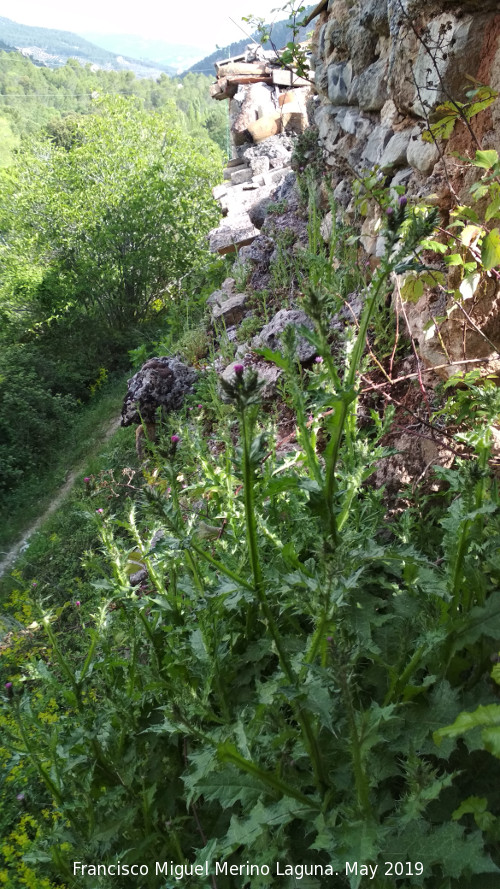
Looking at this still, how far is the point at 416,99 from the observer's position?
296 centimetres

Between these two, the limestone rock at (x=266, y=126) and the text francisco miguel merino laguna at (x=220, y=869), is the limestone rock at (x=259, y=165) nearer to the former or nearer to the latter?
the limestone rock at (x=266, y=126)

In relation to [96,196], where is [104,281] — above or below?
below

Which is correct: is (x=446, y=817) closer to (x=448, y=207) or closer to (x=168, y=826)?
(x=168, y=826)

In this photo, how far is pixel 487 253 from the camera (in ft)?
5.90

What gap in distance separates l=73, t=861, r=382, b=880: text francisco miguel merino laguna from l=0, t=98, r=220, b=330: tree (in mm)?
11726

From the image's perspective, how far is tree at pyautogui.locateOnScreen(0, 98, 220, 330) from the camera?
12.6 meters

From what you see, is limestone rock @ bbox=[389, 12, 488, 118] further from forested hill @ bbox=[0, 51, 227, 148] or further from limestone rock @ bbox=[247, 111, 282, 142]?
forested hill @ bbox=[0, 51, 227, 148]

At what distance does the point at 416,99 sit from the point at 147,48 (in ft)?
687

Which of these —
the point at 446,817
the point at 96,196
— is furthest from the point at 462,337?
the point at 96,196

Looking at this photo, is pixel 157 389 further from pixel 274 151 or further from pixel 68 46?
pixel 68 46

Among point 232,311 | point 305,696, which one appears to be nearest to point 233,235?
point 232,311

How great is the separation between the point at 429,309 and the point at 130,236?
11581mm

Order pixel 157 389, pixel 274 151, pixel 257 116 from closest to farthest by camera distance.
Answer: pixel 157 389, pixel 274 151, pixel 257 116

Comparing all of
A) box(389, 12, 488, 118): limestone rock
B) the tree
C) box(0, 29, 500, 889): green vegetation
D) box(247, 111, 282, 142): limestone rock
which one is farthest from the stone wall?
box(247, 111, 282, 142): limestone rock
